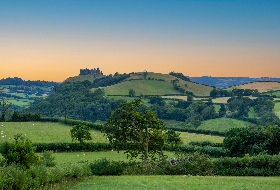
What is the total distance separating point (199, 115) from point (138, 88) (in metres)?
62.2

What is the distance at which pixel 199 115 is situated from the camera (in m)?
120

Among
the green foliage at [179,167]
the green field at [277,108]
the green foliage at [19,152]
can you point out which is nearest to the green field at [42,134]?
the green foliage at [179,167]

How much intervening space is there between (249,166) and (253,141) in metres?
14.2

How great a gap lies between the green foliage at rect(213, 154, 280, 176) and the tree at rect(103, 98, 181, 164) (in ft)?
18.2

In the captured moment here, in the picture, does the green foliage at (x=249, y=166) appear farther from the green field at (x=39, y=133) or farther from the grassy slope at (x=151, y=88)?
the grassy slope at (x=151, y=88)

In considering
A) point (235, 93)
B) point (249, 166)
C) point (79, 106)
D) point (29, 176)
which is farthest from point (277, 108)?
point (29, 176)

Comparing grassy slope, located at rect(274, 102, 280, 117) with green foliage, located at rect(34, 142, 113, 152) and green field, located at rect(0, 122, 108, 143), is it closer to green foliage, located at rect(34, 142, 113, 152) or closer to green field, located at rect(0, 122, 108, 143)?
green field, located at rect(0, 122, 108, 143)

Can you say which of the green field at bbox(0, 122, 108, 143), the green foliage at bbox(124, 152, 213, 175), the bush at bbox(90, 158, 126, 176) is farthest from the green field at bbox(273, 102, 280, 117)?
the bush at bbox(90, 158, 126, 176)

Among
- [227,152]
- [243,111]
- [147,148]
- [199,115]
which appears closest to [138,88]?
[199,115]

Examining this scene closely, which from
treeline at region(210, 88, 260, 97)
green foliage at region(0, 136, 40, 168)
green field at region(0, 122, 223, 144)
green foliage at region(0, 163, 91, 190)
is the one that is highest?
treeline at region(210, 88, 260, 97)

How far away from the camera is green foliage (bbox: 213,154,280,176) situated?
25.7 meters

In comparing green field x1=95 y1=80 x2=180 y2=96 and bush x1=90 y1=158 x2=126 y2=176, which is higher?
green field x1=95 y1=80 x2=180 y2=96

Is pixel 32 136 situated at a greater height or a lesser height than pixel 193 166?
lesser

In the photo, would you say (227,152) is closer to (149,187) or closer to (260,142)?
(260,142)
